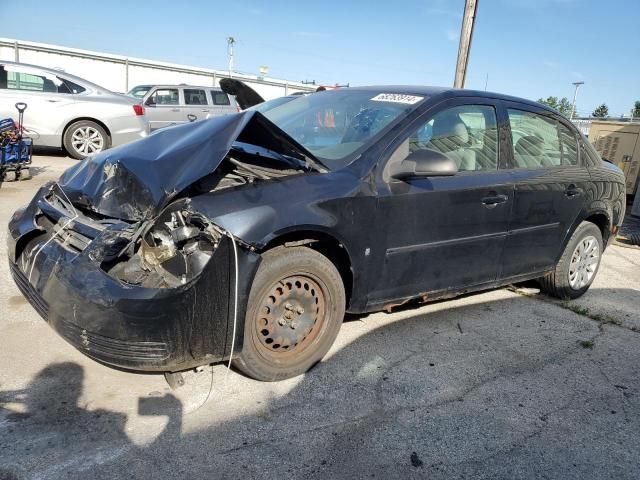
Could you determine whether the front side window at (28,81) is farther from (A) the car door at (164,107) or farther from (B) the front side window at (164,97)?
(B) the front side window at (164,97)

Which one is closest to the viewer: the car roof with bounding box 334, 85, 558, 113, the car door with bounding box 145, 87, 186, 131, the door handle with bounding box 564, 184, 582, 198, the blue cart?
the car roof with bounding box 334, 85, 558, 113

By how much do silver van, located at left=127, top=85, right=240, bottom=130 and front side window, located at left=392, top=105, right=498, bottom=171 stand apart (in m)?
10.5

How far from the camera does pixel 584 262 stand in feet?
16.1

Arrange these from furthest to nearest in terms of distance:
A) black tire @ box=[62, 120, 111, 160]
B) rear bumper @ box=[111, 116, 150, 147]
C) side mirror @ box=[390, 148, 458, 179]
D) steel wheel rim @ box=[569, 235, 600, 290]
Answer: rear bumper @ box=[111, 116, 150, 147] < black tire @ box=[62, 120, 111, 160] < steel wheel rim @ box=[569, 235, 600, 290] < side mirror @ box=[390, 148, 458, 179]

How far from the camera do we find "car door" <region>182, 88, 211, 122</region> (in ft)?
46.9

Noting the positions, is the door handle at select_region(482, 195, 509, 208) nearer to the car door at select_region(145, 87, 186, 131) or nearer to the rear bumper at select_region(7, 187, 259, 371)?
the rear bumper at select_region(7, 187, 259, 371)

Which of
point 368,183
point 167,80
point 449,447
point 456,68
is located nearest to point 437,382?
point 449,447

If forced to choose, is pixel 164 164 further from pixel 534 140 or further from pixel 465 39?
pixel 465 39

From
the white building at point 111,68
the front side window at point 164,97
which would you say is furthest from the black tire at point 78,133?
the white building at point 111,68

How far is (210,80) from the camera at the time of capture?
1052 inches

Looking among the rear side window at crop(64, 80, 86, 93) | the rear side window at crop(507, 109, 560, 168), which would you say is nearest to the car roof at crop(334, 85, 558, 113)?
the rear side window at crop(507, 109, 560, 168)

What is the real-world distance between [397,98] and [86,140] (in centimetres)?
744

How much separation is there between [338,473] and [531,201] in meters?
2.67

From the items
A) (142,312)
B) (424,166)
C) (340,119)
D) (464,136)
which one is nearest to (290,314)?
(142,312)
